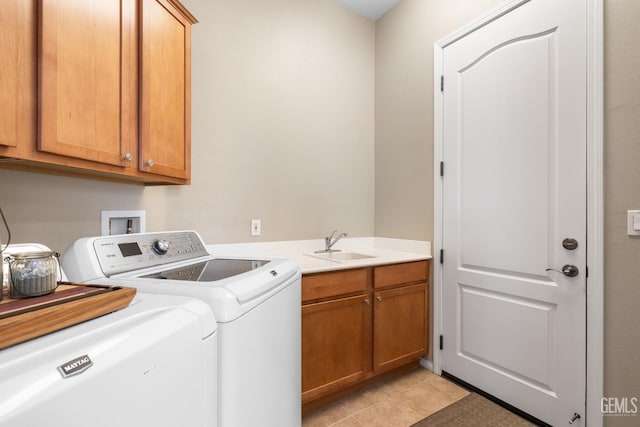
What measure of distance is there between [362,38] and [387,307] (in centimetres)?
232

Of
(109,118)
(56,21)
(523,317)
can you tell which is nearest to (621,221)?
(523,317)

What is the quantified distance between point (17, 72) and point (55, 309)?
2.52 ft

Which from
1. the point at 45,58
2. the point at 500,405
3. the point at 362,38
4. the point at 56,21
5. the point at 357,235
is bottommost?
the point at 500,405

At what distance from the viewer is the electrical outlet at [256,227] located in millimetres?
2160

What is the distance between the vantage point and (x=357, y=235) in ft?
8.87

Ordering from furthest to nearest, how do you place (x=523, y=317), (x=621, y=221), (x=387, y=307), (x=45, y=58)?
(x=387, y=307)
(x=523, y=317)
(x=621, y=221)
(x=45, y=58)

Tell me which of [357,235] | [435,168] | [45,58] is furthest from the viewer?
[357,235]

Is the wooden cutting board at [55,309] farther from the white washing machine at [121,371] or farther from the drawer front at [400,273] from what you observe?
the drawer front at [400,273]

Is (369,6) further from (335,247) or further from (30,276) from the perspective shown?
(30,276)

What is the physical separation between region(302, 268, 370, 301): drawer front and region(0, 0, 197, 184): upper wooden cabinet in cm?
89

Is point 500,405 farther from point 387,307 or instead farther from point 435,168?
point 435,168

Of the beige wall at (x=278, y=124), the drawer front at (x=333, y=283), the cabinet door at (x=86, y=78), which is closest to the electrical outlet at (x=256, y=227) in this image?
the beige wall at (x=278, y=124)

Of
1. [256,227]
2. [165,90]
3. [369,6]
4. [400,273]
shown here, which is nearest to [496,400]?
[400,273]

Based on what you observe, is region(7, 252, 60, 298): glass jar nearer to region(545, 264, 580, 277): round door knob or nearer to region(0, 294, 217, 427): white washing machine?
region(0, 294, 217, 427): white washing machine
